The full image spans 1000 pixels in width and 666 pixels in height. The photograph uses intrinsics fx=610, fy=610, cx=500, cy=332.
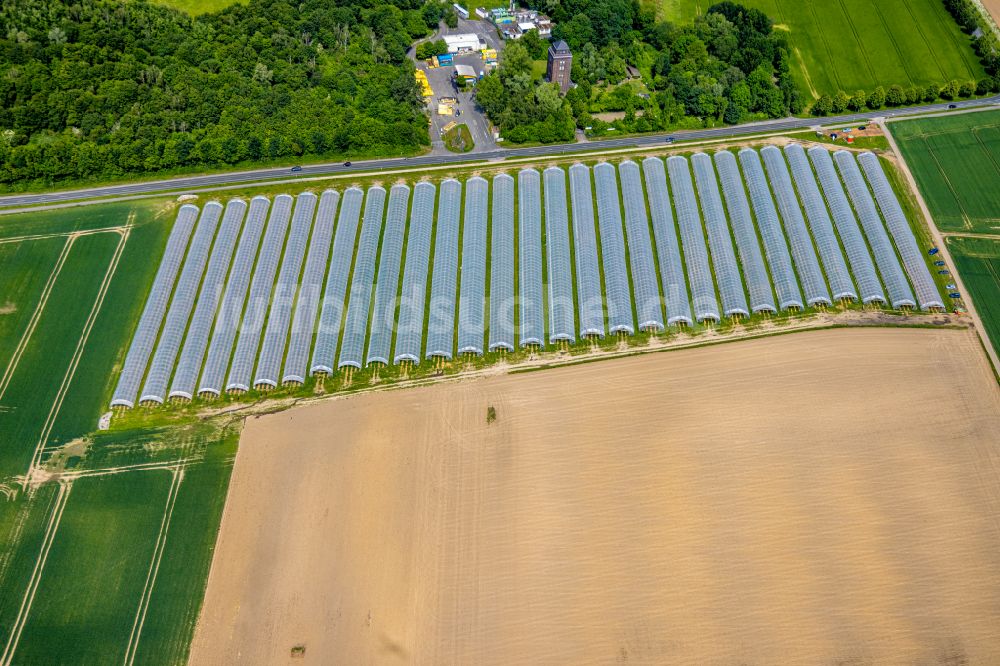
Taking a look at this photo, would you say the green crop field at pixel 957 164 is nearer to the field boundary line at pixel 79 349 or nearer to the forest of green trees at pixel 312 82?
the forest of green trees at pixel 312 82

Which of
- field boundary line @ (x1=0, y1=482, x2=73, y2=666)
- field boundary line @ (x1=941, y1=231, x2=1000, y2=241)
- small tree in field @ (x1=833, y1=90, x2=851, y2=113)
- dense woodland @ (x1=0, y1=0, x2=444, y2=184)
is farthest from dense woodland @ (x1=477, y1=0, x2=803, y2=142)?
field boundary line @ (x1=0, y1=482, x2=73, y2=666)

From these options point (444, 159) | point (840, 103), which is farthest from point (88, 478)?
point (840, 103)

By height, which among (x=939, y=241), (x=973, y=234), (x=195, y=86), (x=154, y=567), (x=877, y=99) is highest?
(x=195, y=86)

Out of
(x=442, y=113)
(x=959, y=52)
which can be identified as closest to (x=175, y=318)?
(x=442, y=113)

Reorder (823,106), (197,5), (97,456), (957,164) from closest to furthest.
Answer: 1. (97,456)
2. (957,164)
3. (823,106)
4. (197,5)

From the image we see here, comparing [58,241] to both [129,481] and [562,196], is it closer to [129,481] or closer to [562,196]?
[129,481]

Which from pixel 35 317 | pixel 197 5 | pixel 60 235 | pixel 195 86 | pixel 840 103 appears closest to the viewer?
pixel 35 317

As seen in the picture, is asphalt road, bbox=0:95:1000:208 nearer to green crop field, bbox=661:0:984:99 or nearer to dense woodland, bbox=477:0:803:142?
dense woodland, bbox=477:0:803:142

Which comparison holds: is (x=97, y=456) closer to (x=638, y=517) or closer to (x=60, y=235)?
(x=60, y=235)
